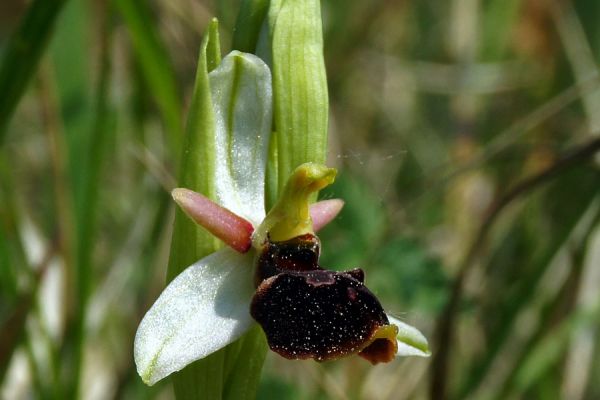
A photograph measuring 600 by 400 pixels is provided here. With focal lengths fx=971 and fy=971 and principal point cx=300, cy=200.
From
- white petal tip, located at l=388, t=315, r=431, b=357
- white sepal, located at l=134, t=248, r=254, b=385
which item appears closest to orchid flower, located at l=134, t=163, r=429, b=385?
white sepal, located at l=134, t=248, r=254, b=385

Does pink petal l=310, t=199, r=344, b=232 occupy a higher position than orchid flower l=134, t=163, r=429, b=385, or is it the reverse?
pink petal l=310, t=199, r=344, b=232

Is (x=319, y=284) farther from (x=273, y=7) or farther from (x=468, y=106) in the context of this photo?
(x=468, y=106)

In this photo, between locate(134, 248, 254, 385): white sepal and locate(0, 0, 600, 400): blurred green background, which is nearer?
locate(134, 248, 254, 385): white sepal

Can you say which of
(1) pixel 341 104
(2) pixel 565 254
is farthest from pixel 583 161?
(1) pixel 341 104

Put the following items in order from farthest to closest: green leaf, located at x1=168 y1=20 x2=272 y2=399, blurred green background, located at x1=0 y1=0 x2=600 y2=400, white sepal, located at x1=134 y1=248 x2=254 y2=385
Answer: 1. blurred green background, located at x1=0 y1=0 x2=600 y2=400
2. green leaf, located at x1=168 y1=20 x2=272 y2=399
3. white sepal, located at x1=134 y1=248 x2=254 y2=385

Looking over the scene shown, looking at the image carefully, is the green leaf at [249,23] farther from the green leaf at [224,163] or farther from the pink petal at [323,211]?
the pink petal at [323,211]

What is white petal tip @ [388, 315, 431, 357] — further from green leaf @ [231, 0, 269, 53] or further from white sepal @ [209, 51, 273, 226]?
green leaf @ [231, 0, 269, 53]
